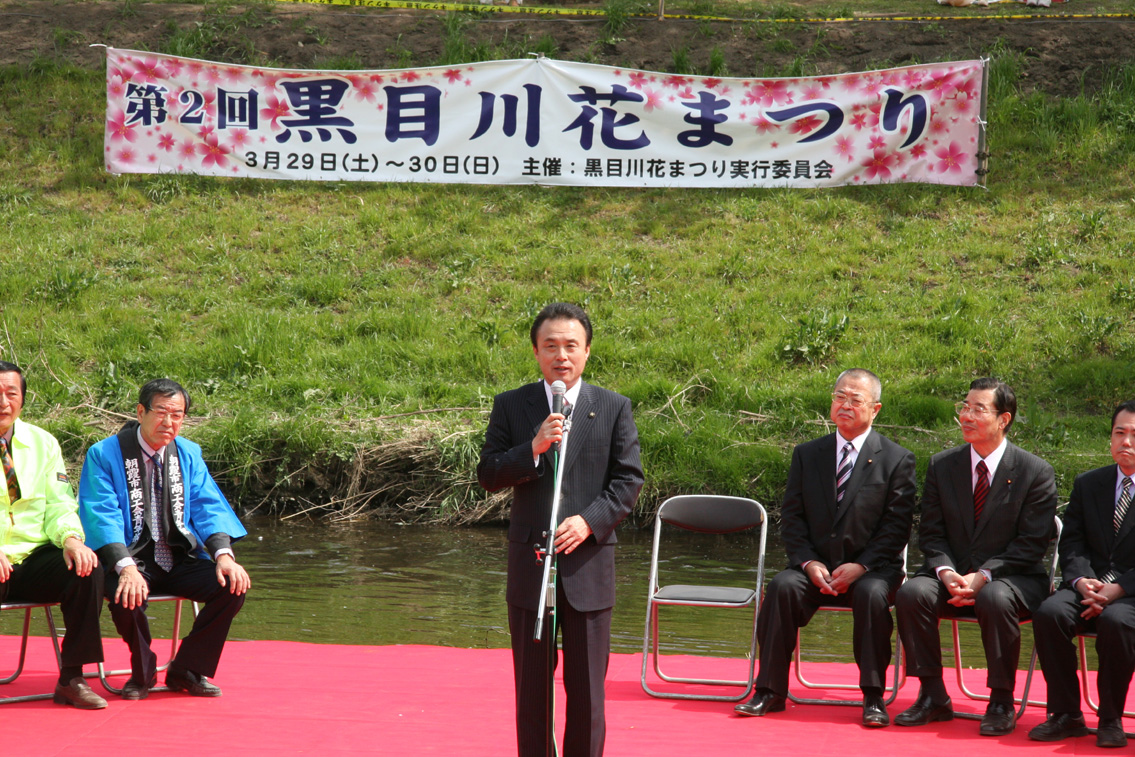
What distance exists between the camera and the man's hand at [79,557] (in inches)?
169

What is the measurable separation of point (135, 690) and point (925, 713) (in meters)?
3.19

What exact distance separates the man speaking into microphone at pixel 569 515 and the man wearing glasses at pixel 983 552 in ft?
5.56

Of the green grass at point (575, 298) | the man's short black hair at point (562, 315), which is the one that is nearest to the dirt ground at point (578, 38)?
the green grass at point (575, 298)

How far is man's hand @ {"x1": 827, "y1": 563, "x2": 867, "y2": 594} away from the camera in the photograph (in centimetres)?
457

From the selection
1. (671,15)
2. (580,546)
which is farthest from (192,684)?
(671,15)

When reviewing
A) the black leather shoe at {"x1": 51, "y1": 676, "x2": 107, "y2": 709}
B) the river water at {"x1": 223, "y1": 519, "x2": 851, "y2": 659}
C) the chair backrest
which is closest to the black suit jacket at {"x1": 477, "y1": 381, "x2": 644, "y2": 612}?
the chair backrest

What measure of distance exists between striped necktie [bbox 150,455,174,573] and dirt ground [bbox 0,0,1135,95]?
9.99 metres

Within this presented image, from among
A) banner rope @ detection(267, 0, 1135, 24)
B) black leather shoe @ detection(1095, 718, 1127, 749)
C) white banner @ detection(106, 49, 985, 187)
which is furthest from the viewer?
banner rope @ detection(267, 0, 1135, 24)

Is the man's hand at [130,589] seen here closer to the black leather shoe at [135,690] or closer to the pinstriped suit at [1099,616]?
the black leather shoe at [135,690]

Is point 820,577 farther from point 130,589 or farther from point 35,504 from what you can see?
point 35,504

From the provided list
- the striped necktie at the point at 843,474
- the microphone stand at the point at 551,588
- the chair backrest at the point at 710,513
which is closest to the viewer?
the microphone stand at the point at 551,588

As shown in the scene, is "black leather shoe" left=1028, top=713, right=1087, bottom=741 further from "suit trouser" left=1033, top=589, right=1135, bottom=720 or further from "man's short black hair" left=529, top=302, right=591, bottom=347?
"man's short black hair" left=529, top=302, right=591, bottom=347

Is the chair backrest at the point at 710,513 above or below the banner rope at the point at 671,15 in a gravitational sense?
below

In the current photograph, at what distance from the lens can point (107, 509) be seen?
179 inches
